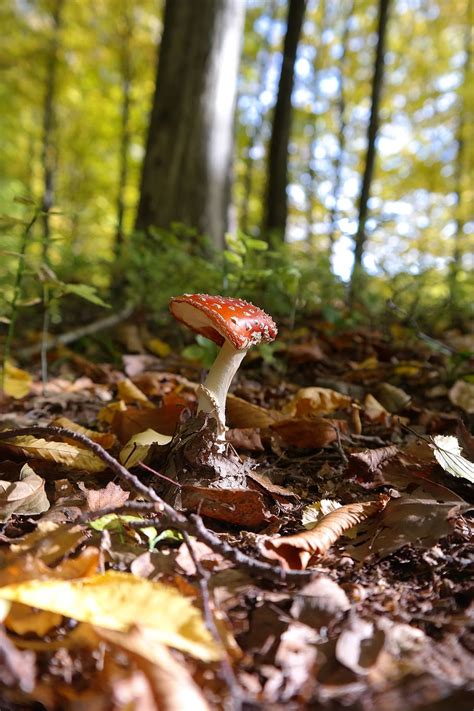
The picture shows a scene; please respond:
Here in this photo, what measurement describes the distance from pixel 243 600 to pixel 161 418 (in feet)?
3.58

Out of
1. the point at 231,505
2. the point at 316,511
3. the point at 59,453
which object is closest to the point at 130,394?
the point at 59,453

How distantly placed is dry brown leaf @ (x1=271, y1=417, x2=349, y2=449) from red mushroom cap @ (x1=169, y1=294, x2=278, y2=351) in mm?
467

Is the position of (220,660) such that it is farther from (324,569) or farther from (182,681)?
(324,569)

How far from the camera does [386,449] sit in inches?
79.2

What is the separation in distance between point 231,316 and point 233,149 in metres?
4.00

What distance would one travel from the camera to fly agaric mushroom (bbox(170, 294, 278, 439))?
1.70m

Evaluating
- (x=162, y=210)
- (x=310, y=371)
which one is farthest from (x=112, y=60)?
(x=310, y=371)

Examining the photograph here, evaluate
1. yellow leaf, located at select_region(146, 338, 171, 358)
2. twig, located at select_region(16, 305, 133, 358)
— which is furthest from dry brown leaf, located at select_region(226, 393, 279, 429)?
twig, located at select_region(16, 305, 133, 358)

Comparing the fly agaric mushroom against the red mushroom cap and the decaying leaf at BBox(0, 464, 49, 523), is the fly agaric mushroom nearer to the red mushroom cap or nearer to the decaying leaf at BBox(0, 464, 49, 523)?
the red mushroom cap

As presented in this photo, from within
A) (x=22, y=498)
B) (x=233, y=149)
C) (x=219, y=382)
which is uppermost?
(x=233, y=149)

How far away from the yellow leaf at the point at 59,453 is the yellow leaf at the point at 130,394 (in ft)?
2.37

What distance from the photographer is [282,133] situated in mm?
6137

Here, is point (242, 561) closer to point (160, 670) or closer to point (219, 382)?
point (160, 670)

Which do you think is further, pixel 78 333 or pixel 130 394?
pixel 78 333
